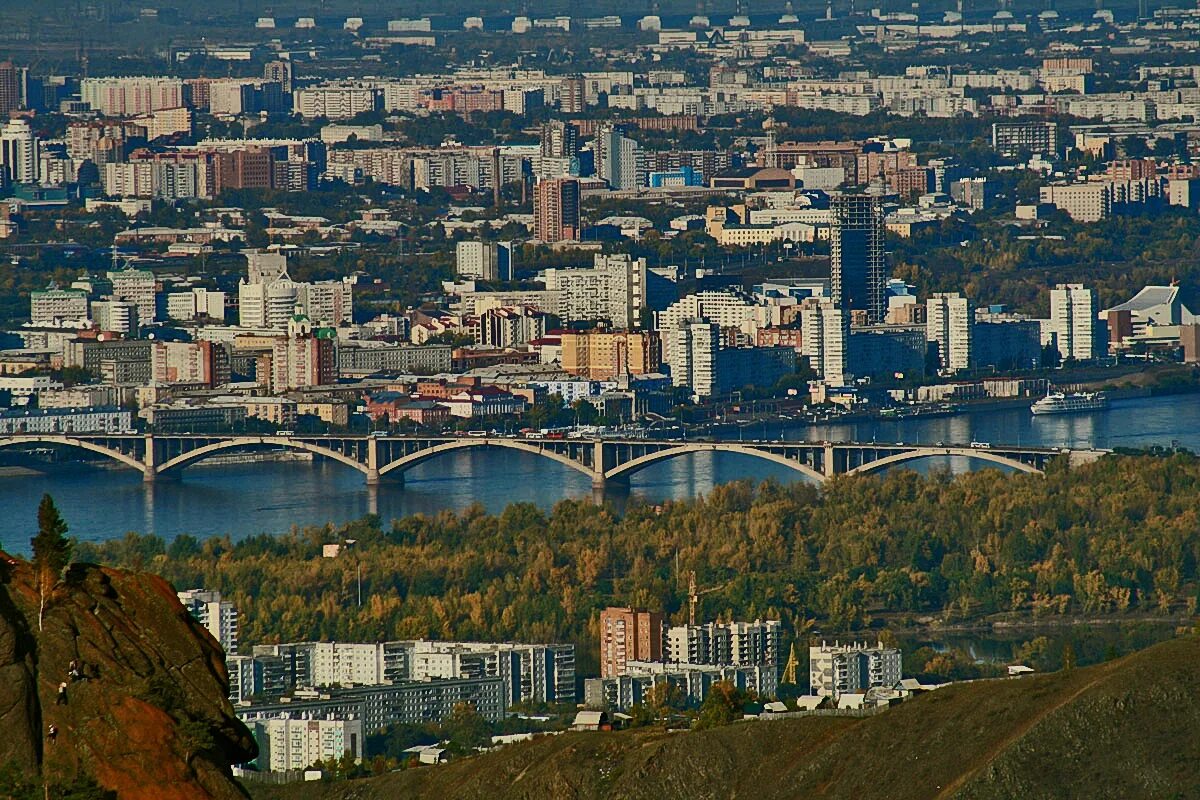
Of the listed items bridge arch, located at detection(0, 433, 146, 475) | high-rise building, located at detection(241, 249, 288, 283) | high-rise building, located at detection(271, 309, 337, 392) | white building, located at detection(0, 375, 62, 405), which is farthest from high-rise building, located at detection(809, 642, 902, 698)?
high-rise building, located at detection(241, 249, 288, 283)

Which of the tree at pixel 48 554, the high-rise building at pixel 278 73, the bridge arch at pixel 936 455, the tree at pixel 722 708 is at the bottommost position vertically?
the bridge arch at pixel 936 455

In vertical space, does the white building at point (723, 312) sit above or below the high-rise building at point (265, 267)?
below

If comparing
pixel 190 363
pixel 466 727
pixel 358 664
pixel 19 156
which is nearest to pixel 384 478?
pixel 190 363

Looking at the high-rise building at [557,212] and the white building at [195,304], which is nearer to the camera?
the white building at [195,304]

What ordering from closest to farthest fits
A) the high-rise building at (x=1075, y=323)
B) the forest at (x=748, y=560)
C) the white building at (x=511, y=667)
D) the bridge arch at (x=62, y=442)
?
the white building at (x=511, y=667) < the forest at (x=748, y=560) < the bridge arch at (x=62, y=442) < the high-rise building at (x=1075, y=323)

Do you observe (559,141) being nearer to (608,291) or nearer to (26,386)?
(608,291)

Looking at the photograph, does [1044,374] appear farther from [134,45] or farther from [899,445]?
[134,45]

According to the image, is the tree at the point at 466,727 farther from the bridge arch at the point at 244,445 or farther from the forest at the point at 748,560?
the bridge arch at the point at 244,445

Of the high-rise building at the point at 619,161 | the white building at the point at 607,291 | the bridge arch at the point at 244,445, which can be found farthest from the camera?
the high-rise building at the point at 619,161

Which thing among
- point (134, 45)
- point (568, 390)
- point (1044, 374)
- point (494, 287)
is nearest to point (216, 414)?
point (568, 390)

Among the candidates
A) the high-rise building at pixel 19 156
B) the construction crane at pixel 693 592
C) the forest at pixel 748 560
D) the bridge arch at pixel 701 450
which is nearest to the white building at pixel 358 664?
the forest at pixel 748 560
